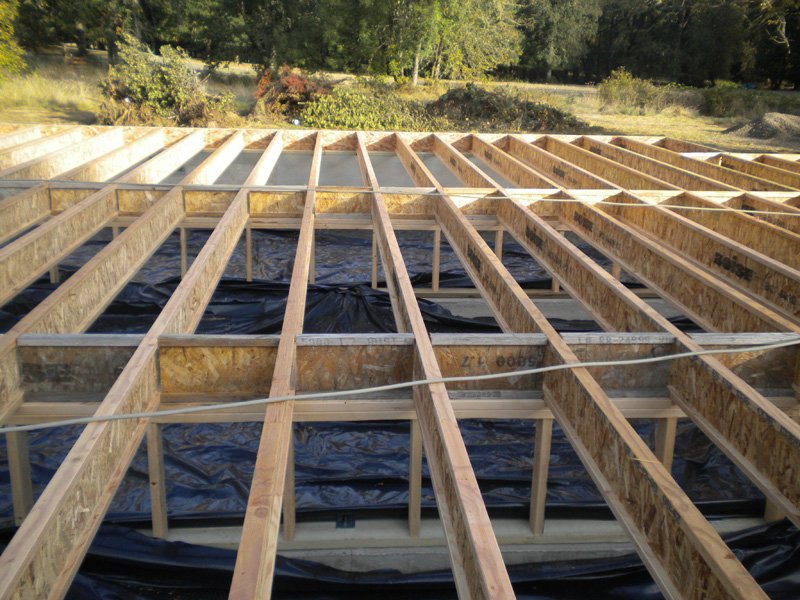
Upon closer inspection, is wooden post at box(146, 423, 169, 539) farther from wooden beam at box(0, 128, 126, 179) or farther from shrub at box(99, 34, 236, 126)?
shrub at box(99, 34, 236, 126)

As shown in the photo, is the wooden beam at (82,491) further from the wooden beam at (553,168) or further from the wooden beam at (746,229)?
the wooden beam at (553,168)

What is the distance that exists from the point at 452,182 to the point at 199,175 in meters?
5.57

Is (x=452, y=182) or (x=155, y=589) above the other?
(x=452, y=182)

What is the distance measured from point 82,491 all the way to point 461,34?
20664mm

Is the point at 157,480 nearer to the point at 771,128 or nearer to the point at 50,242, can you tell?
the point at 50,242

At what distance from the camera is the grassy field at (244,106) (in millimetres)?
16641

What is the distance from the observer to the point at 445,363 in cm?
347

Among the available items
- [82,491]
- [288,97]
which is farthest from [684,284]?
[288,97]

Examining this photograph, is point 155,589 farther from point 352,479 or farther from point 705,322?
point 705,322

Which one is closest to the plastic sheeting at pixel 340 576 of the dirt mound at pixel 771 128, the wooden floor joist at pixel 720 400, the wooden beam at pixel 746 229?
the wooden floor joist at pixel 720 400

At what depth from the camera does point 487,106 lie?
650 inches

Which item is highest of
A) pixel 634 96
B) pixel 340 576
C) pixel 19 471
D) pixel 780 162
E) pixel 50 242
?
pixel 634 96

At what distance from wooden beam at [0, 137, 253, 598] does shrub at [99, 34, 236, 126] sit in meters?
12.0

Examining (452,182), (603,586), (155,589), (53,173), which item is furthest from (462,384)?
(452,182)
